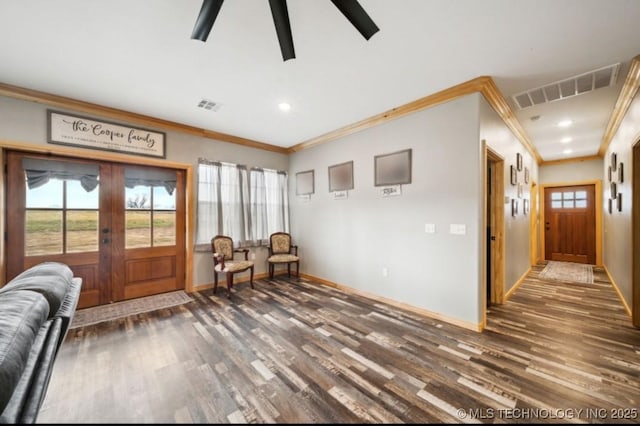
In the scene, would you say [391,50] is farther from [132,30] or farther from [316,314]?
[316,314]

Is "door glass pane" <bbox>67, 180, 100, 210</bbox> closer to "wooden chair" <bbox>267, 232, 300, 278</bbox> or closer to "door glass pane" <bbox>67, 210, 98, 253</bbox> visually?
"door glass pane" <bbox>67, 210, 98, 253</bbox>

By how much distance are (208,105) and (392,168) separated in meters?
2.60

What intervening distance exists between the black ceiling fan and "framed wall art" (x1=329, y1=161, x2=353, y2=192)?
2.52 metres

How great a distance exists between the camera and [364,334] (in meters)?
2.53

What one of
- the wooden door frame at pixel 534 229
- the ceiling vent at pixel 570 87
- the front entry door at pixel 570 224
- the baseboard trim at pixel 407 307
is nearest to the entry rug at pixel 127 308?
the baseboard trim at pixel 407 307

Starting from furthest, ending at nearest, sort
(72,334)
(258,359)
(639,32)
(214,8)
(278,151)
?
1. (278,151)
2. (72,334)
3. (258,359)
4. (639,32)
5. (214,8)

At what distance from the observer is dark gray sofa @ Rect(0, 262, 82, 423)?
70 centimetres

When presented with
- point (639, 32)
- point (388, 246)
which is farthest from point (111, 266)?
point (639, 32)

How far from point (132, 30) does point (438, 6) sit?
2313 mm

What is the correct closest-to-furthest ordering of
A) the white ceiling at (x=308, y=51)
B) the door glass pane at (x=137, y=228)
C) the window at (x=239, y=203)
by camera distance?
the white ceiling at (x=308, y=51) < the door glass pane at (x=137, y=228) < the window at (x=239, y=203)

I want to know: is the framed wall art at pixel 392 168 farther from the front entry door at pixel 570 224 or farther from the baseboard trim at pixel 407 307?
the front entry door at pixel 570 224

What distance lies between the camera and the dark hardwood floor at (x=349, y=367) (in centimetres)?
150

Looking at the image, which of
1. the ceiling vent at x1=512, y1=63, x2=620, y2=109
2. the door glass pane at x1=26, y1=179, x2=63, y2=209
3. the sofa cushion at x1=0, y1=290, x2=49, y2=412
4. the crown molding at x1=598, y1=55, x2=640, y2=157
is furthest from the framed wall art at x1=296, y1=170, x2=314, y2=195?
the crown molding at x1=598, y1=55, x2=640, y2=157

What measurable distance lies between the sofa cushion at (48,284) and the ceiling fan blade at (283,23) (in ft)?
6.27
